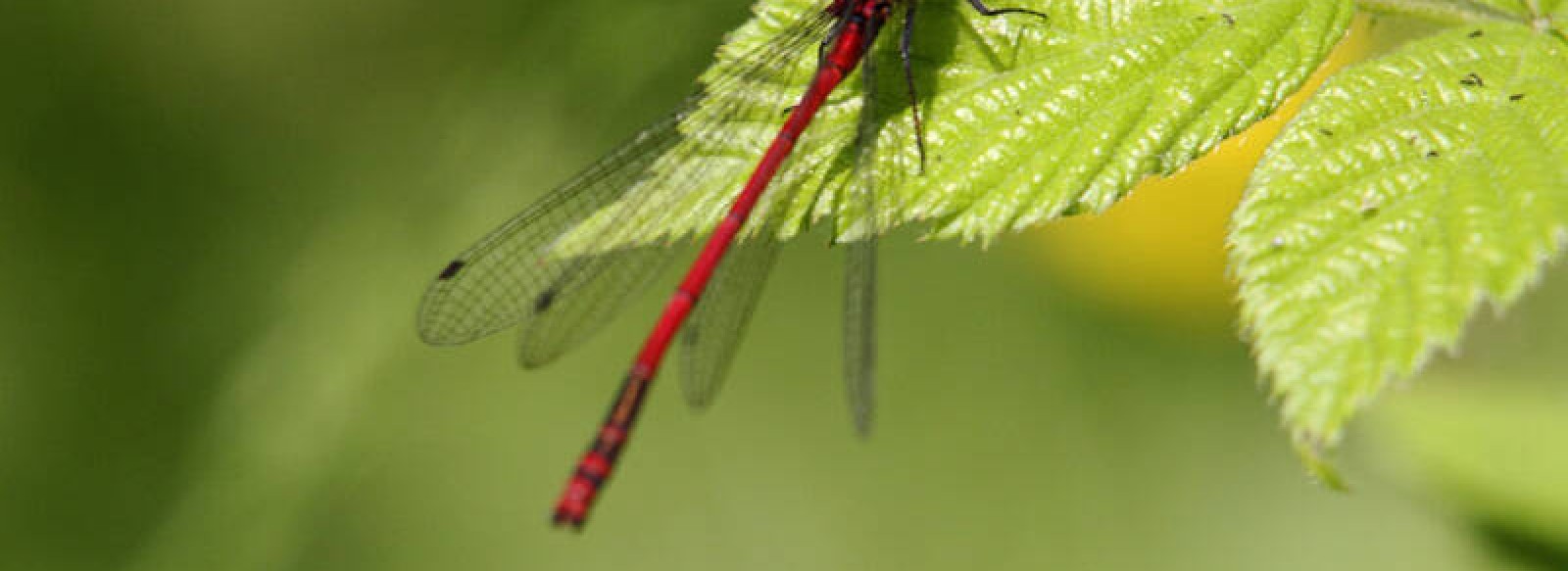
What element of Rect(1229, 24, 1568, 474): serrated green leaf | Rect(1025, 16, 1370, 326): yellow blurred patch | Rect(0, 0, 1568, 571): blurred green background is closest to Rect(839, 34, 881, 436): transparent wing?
Rect(1229, 24, 1568, 474): serrated green leaf

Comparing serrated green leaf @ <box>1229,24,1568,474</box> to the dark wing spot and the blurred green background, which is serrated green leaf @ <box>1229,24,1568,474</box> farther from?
the blurred green background

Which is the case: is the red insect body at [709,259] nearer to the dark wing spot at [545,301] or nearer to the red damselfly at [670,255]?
the red damselfly at [670,255]

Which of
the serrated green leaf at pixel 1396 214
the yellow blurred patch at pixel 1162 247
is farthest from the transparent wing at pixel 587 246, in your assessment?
the yellow blurred patch at pixel 1162 247

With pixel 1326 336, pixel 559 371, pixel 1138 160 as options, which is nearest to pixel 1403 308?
pixel 1326 336

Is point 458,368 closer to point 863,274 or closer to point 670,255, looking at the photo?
point 670,255

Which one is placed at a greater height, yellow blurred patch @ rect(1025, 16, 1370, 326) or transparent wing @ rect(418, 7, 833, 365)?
Answer: transparent wing @ rect(418, 7, 833, 365)

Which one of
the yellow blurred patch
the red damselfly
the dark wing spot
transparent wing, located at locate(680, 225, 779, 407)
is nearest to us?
the red damselfly

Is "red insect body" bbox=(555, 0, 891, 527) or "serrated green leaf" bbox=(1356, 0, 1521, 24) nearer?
"serrated green leaf" bbox=(1356, 0, 1521, 24)
